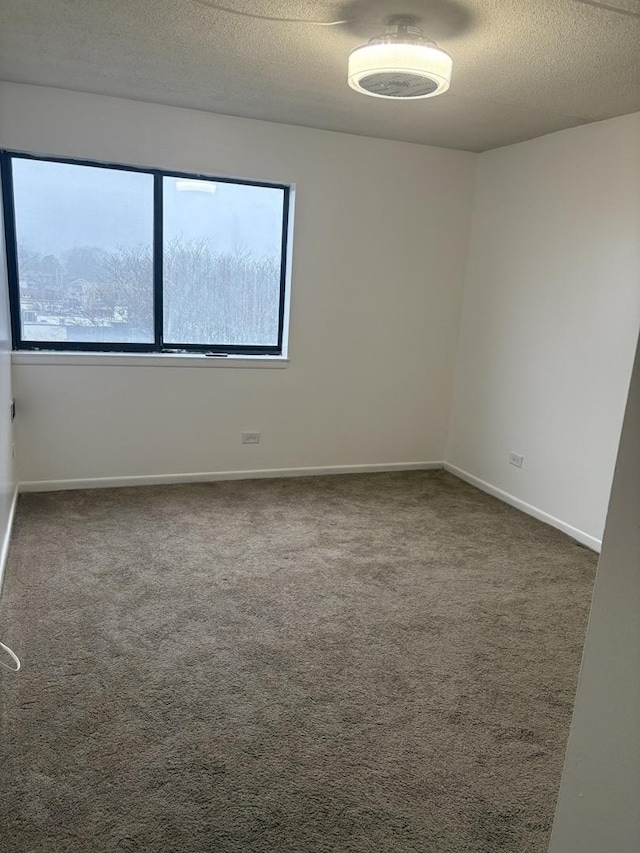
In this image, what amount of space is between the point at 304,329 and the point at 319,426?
0.77m

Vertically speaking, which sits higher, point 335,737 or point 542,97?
point 542,97

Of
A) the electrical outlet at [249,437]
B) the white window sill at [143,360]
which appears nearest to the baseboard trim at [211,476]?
the electrical outlet at [249,437]

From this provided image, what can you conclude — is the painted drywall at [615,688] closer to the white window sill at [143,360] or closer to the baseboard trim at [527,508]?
the baseboard trim at [527,508]

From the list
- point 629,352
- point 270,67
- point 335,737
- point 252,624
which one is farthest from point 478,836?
point 270,67

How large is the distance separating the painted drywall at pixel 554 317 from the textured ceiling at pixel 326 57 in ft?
1.05

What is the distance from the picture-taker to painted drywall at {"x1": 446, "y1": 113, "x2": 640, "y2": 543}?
3.54 meters

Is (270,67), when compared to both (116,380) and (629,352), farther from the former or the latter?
(629,352)

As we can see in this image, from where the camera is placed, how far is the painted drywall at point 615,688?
0.90 metres

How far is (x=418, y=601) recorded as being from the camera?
2990 mm

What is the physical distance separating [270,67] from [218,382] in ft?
6.88

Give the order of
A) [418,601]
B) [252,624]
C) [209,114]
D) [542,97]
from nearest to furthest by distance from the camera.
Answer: [252,624]
[418,601]
[542,97]
[209,114]

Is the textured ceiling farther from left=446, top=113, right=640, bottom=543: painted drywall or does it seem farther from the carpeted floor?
the carpeted floor

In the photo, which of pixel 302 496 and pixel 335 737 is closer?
pixel 335 737

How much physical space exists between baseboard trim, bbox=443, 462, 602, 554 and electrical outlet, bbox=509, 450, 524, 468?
24cm
